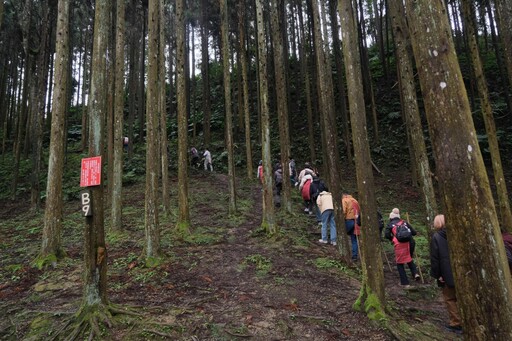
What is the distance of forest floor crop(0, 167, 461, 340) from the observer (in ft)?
14.3

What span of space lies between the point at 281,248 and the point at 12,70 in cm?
2712

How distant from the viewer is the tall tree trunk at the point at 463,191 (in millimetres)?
2340

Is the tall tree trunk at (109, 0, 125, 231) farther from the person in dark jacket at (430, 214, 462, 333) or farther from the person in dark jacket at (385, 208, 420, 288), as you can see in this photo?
the person in dark jacket at (430, 214, 462, 333)

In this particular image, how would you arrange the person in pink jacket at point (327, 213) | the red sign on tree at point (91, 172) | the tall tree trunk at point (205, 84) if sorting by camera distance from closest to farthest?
the red sign on tree at point (91, 172) < the person in pink jacket at point (327, 213) < the tall tree trunk at point (205, 84)

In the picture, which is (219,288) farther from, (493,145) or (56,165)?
(493,145)

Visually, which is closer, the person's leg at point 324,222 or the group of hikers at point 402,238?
the group of hikers at point 402,238

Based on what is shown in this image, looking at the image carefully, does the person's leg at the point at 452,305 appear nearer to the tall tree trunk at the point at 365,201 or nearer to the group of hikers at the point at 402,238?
the group of hikers at the point at 402,238

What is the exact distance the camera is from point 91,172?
4352mm

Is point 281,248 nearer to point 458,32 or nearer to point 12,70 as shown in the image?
point 12,70

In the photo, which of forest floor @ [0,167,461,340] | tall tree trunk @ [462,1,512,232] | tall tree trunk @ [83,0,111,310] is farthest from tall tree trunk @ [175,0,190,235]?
tall tree trunk @ [462,1,512,232]

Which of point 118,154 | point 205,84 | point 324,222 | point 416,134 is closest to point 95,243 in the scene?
point 118,154

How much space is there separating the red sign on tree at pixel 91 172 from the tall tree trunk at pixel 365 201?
3.93 metres

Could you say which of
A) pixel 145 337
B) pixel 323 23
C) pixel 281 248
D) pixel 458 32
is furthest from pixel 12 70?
pixel 458 32

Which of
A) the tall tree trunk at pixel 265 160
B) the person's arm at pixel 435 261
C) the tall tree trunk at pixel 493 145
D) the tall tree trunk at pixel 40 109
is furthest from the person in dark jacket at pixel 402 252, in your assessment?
the tall tree trunk at pixel 40 109
